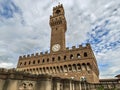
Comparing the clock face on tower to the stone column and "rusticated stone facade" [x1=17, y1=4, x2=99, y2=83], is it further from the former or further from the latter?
→ the stone column

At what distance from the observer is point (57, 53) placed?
34.8 metres

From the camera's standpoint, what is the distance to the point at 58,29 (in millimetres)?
37938

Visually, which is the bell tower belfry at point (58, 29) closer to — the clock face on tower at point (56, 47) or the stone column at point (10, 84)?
the clock face on tower at point (56, 47)

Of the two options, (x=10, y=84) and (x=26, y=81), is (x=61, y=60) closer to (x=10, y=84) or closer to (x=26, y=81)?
(x=26, y=81)

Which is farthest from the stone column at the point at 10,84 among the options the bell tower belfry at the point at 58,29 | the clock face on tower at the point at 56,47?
the clock face on tower at the point at 56,47

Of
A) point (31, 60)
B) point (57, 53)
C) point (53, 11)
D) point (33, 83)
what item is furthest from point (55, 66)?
point (33, 83)

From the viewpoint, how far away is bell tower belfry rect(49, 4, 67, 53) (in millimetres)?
35938

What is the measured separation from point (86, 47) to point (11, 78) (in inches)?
1064

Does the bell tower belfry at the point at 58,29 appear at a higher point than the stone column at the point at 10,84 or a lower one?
higher

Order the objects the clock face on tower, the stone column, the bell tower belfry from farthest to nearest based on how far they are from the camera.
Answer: the bell tower belfry
the clock face on tower
the stone column

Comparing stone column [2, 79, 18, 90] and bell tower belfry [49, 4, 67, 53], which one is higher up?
bell tower belfry [49, 4, 67, 53]

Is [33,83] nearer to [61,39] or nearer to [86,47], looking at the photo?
[86,47]

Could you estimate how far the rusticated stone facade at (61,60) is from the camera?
98.6 ft

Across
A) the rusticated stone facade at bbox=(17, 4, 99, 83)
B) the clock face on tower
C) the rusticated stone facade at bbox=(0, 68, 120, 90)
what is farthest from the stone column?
the clock face on tower
